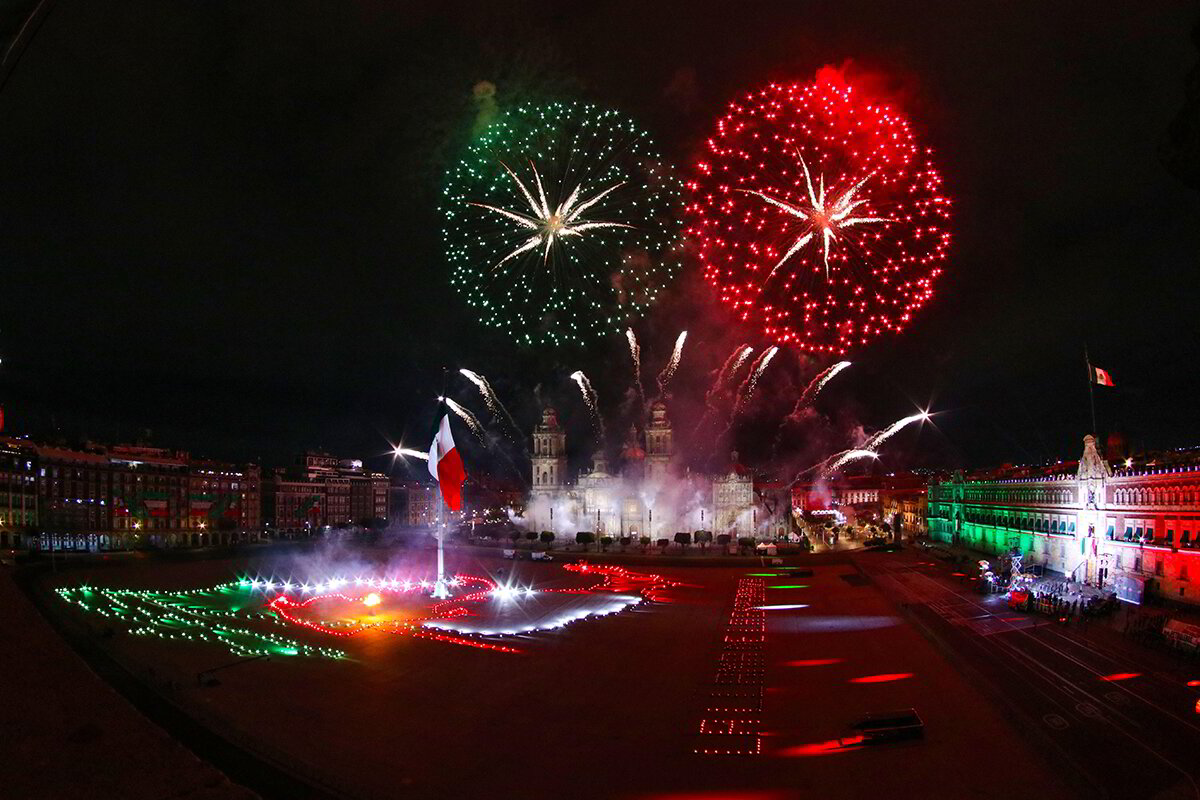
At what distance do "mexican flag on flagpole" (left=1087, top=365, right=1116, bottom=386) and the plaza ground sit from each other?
1444cm

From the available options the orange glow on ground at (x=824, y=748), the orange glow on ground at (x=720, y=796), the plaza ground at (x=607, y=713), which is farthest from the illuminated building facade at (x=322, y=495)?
the orange glow on ground at (x=720, y=796)

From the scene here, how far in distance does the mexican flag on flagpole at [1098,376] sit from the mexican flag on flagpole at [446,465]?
26.5m

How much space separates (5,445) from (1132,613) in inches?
2566

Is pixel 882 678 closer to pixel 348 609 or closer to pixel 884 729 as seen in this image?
pixel 884 729

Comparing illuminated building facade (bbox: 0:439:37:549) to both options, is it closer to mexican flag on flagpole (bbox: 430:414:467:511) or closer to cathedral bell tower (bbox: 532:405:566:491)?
mexican flag on flagpole (bbox: 430:414:467:511)

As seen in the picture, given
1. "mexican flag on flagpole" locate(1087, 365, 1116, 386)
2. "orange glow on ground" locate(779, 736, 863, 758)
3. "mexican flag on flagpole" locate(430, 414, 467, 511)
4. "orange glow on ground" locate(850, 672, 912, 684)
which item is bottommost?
"orange glow on ground" locate(850, 672, 912, 684)

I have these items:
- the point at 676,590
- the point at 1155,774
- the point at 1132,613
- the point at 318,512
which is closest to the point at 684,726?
the point at 1155,774

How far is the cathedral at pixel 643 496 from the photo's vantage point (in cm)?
6794

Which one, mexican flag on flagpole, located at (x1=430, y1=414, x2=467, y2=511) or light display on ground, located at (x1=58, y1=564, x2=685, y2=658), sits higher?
mexican flag on flagpole, located at (x1=430, y1=414, x2=467, y2=511)

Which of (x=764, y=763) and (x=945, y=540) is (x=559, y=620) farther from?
(x=945, y=540)

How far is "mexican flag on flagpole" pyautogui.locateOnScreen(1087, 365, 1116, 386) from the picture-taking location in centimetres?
3425

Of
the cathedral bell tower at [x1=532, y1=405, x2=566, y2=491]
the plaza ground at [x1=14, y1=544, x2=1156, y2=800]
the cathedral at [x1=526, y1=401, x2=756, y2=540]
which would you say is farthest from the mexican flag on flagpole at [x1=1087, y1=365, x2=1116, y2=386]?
the cathedral bell tower at [x1=532, y1=405, x2=566, y2=491]

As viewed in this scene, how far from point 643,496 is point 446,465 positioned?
4044cm

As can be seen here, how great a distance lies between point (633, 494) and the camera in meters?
70.8
